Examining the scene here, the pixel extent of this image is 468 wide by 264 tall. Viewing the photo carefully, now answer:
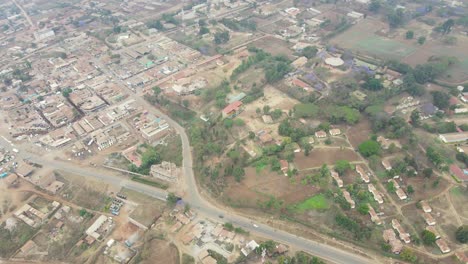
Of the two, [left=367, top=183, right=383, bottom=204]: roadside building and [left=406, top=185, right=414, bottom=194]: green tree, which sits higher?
[left=406, top=185, right=414, bottom=194]: green tree

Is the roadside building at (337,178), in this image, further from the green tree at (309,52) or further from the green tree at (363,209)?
the green tree at (309,52)

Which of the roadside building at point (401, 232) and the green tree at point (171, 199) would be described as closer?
the roadside building at point (401, 232)

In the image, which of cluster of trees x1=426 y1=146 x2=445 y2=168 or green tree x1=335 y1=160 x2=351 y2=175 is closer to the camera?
cluster of trees x1=426 y1=146 x2=445 y2=168

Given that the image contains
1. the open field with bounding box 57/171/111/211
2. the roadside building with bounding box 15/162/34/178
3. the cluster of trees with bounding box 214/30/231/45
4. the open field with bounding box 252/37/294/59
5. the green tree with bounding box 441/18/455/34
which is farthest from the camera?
the cluster of trees with bounding box 214/30/231/45

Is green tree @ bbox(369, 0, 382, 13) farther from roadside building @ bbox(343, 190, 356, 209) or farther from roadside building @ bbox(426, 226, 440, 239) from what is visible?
roadside building @ bbox(426, 226, 440, 239)

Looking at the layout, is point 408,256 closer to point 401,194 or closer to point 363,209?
point 363,209

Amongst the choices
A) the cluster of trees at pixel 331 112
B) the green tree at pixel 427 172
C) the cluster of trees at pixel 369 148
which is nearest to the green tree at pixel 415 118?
the cluster of trees at pixel 331 112

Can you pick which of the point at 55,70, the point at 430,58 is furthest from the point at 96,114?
the point at 430,58

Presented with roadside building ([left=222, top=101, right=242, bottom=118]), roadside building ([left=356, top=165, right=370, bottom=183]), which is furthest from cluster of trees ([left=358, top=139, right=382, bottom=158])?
roadside building ([left=222, top=101, right=242, bottom=118])
